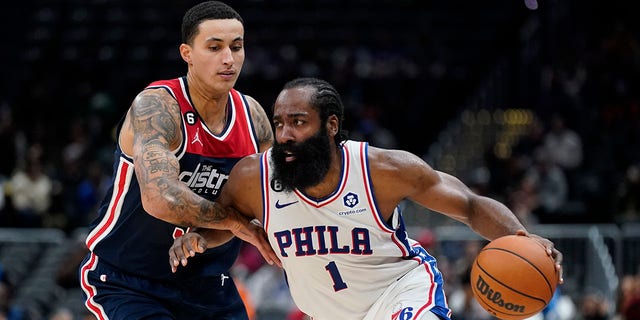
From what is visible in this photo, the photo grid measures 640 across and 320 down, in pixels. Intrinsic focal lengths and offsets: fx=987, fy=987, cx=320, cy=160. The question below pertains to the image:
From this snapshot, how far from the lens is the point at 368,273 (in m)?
5.09

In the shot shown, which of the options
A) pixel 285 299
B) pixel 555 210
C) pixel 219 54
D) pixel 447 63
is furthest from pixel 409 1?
pixel 219 54

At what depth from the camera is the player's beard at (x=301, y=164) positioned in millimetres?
5016

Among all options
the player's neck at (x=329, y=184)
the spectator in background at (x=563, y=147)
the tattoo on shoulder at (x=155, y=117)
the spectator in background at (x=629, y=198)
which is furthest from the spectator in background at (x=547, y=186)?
the tattoo on shoulder at (x=155, y=117)

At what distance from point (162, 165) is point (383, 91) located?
12.3 metres

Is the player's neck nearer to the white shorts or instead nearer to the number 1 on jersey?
the number 1 on jersey

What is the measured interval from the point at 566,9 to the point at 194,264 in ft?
45.4

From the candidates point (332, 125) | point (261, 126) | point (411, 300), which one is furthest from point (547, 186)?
point (411, 300)

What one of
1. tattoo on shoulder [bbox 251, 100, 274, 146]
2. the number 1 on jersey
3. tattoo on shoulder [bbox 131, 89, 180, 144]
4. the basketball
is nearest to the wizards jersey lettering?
tattoo on shoulder [bbox 131, 89, 180, 144]

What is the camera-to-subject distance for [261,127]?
18.9 feet

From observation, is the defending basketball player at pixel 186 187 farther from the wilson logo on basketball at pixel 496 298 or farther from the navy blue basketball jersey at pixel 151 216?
the wilson logo on basketball at pixel 496 298

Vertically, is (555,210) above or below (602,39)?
below

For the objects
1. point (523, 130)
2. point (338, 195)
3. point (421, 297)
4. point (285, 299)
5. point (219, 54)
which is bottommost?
point (285, 299)

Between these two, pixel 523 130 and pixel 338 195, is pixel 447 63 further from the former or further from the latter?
pixel 338 195

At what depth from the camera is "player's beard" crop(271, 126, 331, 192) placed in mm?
5016
